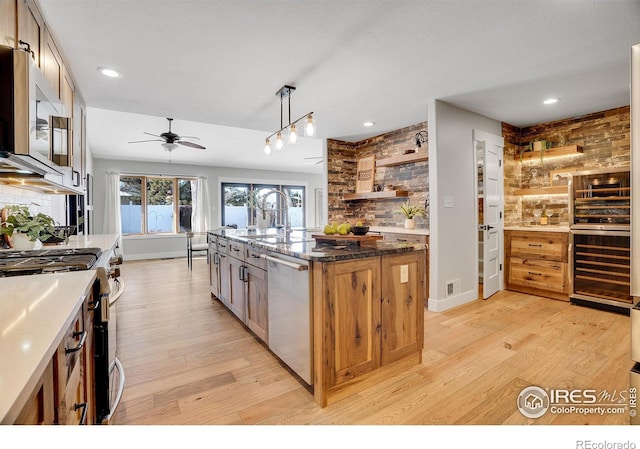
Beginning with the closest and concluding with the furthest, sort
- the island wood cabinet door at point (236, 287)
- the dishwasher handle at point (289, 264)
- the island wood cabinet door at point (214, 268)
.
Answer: the dishwasher handle at point (289, 264) < the island wood cabinet door at point (236, 287) < the island wood cabinet door at point (214, 268)

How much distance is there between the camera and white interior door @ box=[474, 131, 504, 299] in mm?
3836

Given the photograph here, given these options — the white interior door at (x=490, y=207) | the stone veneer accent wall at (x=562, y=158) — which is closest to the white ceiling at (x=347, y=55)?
the stone veneer accent wall at (x=562, y=158)

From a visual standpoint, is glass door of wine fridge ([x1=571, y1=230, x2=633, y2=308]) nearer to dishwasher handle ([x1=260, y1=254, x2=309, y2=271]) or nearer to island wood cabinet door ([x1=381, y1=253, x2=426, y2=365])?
island wood cabinet door ([x1=381, y1=253, x2=426, y2=365])

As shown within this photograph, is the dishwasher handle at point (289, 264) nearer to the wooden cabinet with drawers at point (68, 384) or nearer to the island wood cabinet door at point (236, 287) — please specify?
the island wood cabinet door at point (236, 287)

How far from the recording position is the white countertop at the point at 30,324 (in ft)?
1.54

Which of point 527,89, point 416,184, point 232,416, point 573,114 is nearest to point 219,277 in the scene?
point 232,416

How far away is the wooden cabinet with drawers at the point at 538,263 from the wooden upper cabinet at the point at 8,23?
489cm

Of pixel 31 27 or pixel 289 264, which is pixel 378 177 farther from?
pixel 31 27

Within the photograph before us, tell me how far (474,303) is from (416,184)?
1.72m

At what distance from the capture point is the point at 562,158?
4.11 m

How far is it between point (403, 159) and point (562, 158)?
2143 mm

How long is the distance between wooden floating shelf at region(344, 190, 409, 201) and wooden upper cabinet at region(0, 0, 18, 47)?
3.81m

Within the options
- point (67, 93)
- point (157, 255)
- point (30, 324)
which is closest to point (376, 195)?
point (67, 93)

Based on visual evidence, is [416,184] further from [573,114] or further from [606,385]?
[606,385]
